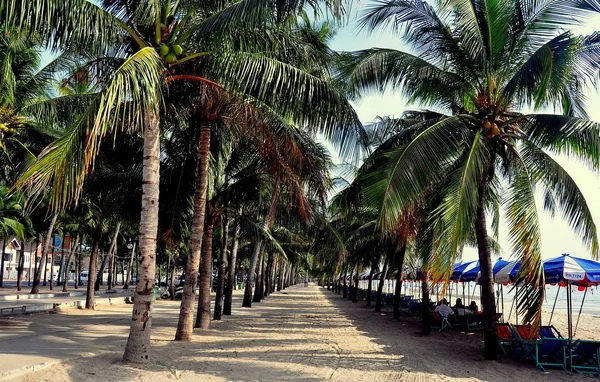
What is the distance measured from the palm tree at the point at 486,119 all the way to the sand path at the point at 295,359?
1305mm

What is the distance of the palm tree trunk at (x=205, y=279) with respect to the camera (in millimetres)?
14891

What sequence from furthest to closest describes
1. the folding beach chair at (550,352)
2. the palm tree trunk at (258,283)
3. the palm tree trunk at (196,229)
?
the palm tree trunk at (258,283)
the palm tree trunk at (196,229)
the folding beach chair at (550,352)

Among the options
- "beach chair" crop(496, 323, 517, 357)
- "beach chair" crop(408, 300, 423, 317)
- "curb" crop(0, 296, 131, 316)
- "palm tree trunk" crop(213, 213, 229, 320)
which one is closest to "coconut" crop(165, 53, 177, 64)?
"beach chair" crop(496, 323, 517, 357)

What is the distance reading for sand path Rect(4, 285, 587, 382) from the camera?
8680 mm

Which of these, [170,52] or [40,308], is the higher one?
[170,52]

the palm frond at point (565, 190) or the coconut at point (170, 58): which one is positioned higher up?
the coconut at point (170, 58)

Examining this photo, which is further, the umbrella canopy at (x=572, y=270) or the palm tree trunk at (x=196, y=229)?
the palm tree trunk at (x=196, y=229)

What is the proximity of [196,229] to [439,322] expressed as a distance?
9.93 metres

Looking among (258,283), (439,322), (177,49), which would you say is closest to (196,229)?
(177,49)

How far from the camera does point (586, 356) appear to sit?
10641 millimetres

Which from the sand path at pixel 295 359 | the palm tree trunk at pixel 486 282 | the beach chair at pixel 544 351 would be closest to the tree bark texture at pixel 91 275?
the sand path at pixel 295 359

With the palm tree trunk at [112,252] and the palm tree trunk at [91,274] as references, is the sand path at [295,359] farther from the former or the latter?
the palm tree trunk at [112,252]

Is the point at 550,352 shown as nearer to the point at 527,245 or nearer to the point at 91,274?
the point at 527,245

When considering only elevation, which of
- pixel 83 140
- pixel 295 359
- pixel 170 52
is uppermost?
pixel 170 52
